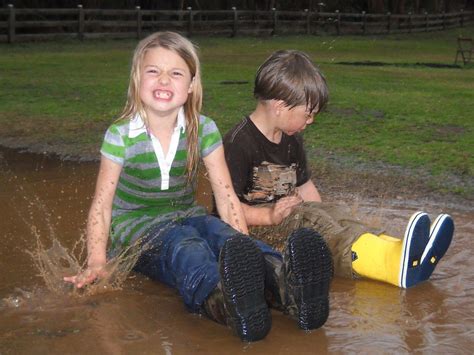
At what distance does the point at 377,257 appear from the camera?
3748 mm

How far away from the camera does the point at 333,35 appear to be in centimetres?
3331

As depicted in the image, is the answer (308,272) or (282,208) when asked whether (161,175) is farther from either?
(308,272)

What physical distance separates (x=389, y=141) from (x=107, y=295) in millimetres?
4339

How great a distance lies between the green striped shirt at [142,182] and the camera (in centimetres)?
362

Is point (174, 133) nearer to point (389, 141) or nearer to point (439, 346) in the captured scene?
point (439, 346)

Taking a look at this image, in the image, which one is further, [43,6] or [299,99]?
[43,6]

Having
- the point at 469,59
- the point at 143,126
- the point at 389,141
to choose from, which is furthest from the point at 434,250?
the point at 469,59

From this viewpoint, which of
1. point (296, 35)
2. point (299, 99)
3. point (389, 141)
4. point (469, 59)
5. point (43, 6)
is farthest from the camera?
point (296, 35)

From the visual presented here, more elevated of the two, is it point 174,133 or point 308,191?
point 174,133

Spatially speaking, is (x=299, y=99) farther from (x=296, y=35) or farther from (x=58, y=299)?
(x=296, y=35)

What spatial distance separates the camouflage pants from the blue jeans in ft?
1.87

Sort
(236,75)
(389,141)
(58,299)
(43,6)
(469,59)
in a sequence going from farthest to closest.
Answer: (43,6) → (469,59) → (236,75) → (389,141) → (58,299)

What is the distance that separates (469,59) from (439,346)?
1937 cm

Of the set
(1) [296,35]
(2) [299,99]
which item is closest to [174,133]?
(2) [299,99]
